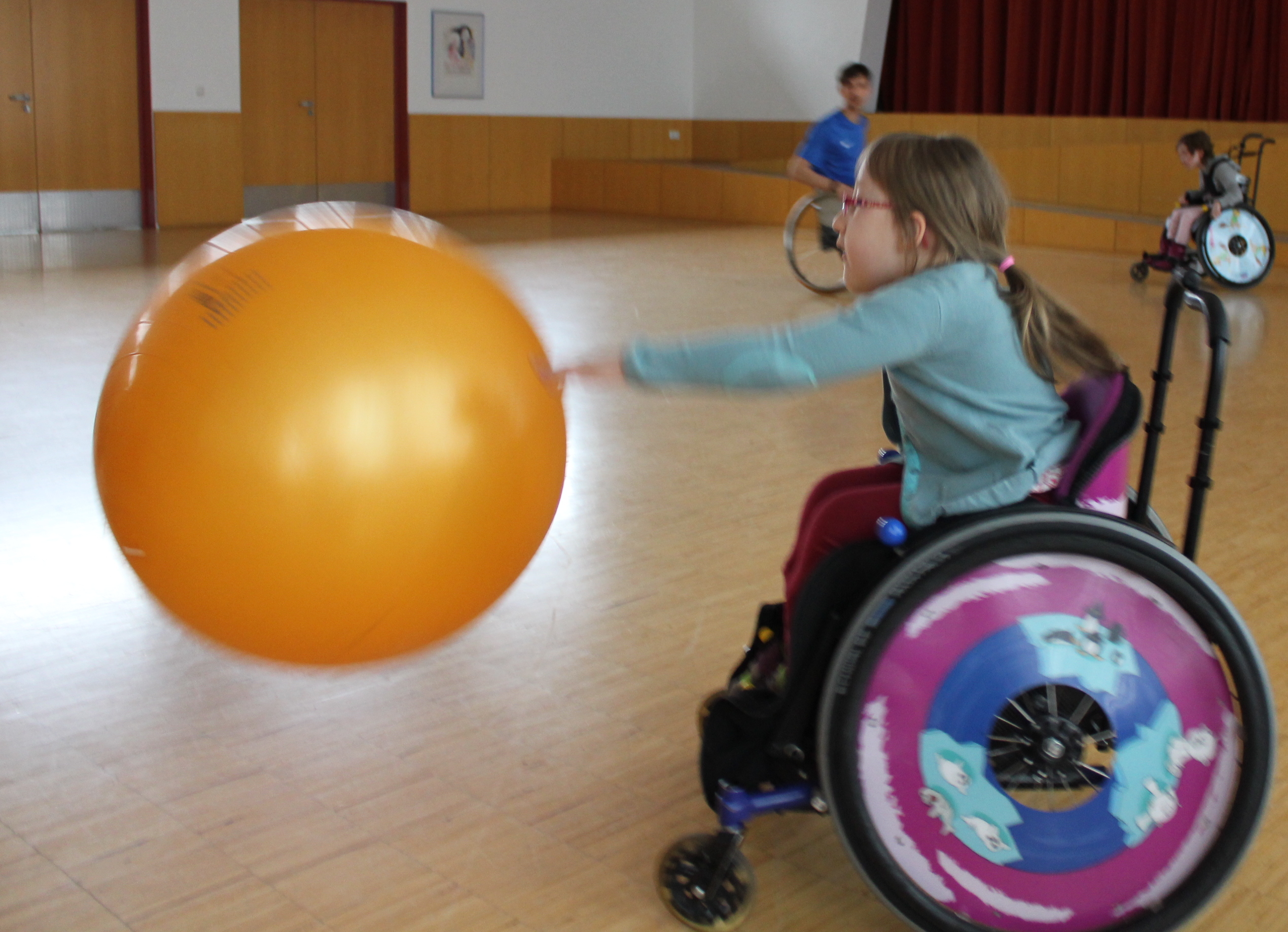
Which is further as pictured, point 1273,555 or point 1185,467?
point 1185,467

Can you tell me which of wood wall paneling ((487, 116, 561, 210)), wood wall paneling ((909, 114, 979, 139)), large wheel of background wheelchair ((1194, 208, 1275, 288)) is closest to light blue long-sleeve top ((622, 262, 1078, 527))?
large wheel of background wheelchair ((1194, 208, 1275, 288))

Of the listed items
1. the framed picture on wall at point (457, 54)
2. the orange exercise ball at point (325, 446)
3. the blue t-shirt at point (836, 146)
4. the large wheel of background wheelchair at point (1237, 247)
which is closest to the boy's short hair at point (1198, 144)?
the large wheel of background wheelchair at point (1237, 247)

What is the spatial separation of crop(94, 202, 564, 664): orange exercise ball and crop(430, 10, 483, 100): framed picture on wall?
43.0 feet

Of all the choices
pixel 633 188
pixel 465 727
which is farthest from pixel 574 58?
pixel 465 727

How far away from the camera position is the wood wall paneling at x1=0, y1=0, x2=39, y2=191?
11.3 meters

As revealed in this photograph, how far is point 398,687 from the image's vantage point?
8.29 feet

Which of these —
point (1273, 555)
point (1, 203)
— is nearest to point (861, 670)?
point (1273, 555)

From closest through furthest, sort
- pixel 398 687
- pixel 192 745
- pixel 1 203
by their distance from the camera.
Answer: pixel 192 745
pixel 398 687
pixel 1 203

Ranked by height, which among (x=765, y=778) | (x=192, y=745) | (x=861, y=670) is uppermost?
(x=861, y=670)

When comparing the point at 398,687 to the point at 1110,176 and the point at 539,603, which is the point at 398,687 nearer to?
the point at 539,603

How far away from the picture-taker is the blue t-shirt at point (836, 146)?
7652 millimetres

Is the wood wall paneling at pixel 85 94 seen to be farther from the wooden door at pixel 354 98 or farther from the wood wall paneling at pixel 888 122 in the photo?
the wood wall paneling at pixel 888 122

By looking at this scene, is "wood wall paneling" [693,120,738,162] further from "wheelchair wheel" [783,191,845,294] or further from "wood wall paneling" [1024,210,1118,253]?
"wheelchair wheel" [783,191,845,294]

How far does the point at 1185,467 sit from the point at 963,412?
9.24 feet
